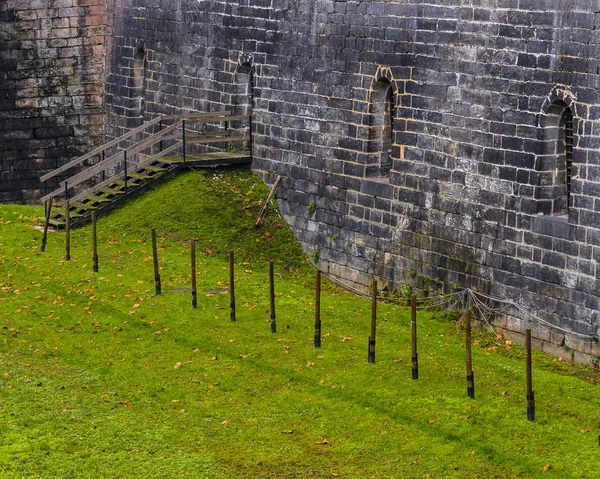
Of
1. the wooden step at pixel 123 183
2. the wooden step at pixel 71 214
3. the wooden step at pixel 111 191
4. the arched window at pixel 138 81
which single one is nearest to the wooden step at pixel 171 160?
the wooden step at pixel 123 183

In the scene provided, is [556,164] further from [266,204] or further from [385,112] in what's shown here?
[266,204]

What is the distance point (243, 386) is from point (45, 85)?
51.9 feet

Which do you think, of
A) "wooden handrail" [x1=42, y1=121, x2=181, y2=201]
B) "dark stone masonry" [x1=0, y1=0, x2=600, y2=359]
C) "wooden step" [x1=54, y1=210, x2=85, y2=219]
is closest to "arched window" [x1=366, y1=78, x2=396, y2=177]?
"dark stone masonry" [x1=0, y1=0, x2=600, y2=359]

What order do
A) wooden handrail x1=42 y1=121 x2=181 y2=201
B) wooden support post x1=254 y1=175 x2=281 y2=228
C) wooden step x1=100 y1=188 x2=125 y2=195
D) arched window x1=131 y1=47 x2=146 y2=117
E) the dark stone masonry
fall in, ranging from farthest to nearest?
arched window x1=131 y1=47 x2=146 y2=117 → wooden step x1=100 y1=188 x2=125 y2=195 → wooden handrail x1=42 y1=121 x2=181 y2=201 → wooden support post x1=254 y1=175 x2=281 y2=228 → the dark stone masonry

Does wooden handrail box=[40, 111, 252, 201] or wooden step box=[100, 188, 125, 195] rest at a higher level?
wooden handrail box=[40, 111, 252, 201]

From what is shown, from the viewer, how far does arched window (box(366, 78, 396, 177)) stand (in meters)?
24.5

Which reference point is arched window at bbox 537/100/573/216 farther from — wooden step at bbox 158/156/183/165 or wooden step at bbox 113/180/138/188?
wooden step at bbox 113/180/138/188

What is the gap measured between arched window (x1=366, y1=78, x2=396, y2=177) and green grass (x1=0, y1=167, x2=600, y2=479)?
2581 millimetres

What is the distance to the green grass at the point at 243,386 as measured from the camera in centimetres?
1636

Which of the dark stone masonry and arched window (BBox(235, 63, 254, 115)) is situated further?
arched window (BBox(235, 63, 254, 115))

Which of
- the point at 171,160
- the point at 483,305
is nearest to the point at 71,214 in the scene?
the point at 171,160

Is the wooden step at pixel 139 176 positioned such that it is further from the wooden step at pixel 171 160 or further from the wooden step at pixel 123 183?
the wooden step at pixel 171 160

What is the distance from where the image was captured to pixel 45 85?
32.5 metres

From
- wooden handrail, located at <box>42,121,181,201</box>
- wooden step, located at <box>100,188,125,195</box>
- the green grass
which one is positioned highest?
wooden handrail, located at <box>42,121,181,201</box>
